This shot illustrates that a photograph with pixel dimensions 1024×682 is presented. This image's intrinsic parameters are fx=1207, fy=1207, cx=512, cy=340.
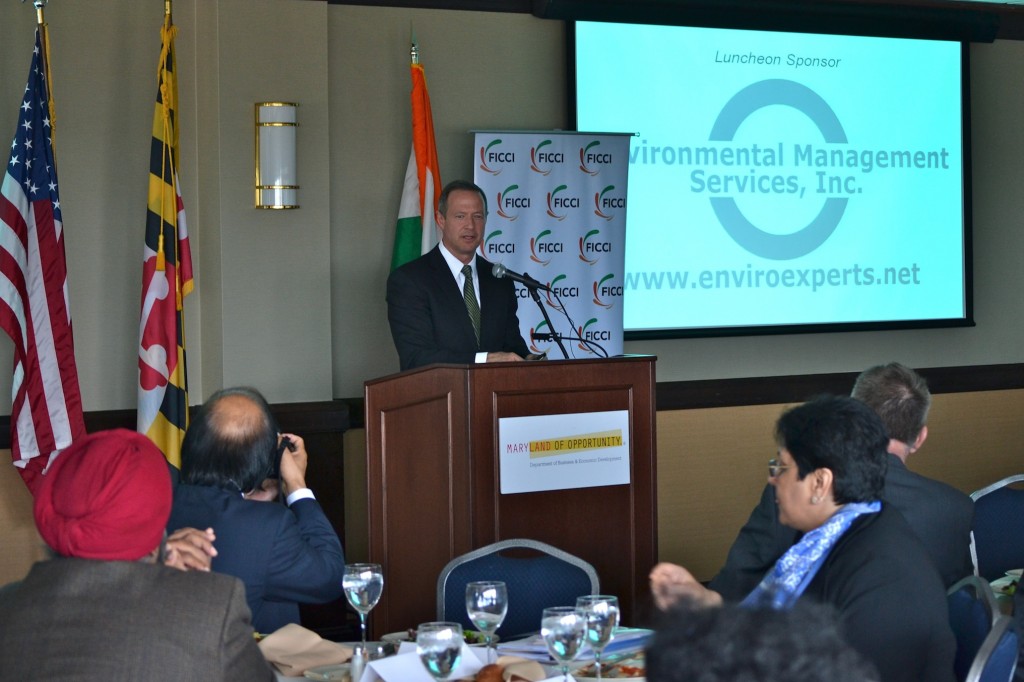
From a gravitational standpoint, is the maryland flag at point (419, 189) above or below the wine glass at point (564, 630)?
above

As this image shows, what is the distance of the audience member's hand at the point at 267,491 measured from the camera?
3021 millimetres

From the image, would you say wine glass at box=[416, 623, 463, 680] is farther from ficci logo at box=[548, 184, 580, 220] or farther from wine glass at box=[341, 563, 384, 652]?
ficci logo at box=[548, 184, 580, 220]

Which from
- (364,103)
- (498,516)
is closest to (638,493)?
(498,516)

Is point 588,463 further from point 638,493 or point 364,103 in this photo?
point 364,103

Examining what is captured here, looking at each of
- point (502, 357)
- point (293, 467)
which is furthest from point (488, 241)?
point (293, 467)

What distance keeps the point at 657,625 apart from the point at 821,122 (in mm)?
6194

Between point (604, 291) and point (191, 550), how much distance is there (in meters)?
3.95

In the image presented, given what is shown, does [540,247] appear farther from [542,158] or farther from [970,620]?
[970,620]

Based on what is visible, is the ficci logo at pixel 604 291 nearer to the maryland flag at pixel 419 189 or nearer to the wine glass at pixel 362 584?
the maryland flag at pixel 419 189

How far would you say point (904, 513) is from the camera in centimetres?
311

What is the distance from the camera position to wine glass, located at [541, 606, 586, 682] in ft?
7.13

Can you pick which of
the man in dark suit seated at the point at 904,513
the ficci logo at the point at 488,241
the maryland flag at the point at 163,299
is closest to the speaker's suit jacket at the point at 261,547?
the man in dark suit seated at the point at 904,513

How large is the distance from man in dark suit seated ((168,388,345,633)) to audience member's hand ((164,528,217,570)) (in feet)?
0.79

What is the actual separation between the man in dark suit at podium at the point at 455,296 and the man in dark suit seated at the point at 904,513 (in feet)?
5.52
